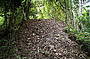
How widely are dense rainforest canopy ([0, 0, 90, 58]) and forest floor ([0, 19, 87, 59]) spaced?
0.29 metres

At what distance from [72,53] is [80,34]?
1416mm

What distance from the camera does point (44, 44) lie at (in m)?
5.05

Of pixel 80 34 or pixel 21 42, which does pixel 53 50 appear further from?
pixel 80 34

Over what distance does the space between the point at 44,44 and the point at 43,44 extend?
1.6 inches

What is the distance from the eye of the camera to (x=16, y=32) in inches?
214

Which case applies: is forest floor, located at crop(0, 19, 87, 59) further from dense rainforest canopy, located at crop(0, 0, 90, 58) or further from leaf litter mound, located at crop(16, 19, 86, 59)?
dense rainforest canopy, located at crop(0, 0, 90, 58)

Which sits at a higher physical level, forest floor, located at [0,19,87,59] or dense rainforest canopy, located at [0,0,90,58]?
dense rainforest canopy, located at [0,0,90,58]

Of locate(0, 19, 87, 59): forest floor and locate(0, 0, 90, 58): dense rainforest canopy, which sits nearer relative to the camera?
locate(0, 19, 87, 59): forest floor

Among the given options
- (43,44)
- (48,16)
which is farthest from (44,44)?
(48,16)

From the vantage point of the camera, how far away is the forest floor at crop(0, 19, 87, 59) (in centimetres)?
436

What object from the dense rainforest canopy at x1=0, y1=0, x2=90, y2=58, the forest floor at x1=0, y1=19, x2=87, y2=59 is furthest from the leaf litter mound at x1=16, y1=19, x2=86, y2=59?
the dense rainforest canopy at x1=0, y1=0, x2=90, y2=58

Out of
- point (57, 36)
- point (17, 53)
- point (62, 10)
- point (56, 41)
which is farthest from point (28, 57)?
point (62, 10)

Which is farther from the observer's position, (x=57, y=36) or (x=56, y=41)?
(x=57, y=36)

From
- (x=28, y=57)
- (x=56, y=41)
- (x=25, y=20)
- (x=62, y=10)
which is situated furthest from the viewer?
(x=62, y=10)
